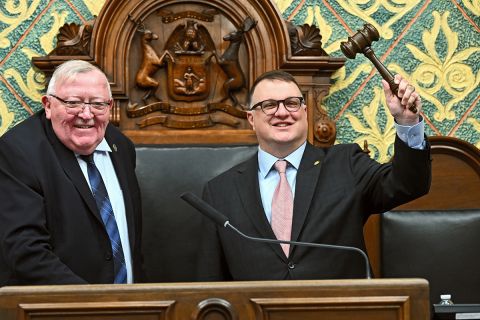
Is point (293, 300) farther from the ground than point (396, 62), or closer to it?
closer to it

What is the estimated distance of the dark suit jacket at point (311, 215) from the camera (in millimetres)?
2742

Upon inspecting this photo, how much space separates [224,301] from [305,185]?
3.34 ft

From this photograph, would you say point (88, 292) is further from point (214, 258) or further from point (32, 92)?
point (32, 92)

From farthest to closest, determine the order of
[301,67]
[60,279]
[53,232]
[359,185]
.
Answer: [301,67]
[359,185]
[53,232]
[60,279]

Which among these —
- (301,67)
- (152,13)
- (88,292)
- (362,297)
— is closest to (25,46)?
(152,13)

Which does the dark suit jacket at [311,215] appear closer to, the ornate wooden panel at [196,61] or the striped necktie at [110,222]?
the striped necktie at [110,222]

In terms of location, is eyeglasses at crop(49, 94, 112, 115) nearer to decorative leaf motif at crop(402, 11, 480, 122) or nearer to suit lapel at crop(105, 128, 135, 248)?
suit lapel at crop(105, 128, 135, 248)

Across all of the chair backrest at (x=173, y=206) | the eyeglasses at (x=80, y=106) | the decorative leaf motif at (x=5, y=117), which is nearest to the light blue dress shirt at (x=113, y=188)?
the eyeglasses at (x=80, y=106)

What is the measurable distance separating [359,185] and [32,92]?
4.58 ft

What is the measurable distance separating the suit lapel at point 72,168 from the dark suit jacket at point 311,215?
40 centimetres

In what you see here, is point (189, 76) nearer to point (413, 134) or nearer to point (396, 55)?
point (396, 55)

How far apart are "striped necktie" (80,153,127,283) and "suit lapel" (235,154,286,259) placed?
16.2 inches

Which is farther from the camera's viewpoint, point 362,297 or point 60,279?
point 60,279

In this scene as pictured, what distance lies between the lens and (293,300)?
187cm
